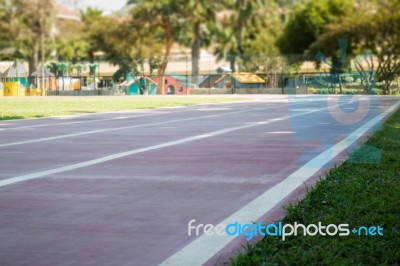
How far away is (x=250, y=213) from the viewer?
5910 millimetres

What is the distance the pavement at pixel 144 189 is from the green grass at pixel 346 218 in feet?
0.70

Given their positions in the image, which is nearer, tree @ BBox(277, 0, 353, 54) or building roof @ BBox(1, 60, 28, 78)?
building roof @ BBox(1, 60, 28, 78)

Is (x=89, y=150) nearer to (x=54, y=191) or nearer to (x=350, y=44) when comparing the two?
(x=54, y=191)

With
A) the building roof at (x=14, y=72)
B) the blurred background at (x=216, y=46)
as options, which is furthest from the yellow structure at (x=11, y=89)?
the building roof at (x=14, y=72)

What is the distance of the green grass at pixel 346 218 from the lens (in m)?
4.48

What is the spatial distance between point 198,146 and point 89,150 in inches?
75.1

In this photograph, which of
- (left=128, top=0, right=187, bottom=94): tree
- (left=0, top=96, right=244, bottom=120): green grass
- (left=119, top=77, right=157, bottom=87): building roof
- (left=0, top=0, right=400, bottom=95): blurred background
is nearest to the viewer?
(left=0, top=96, right=244, bottom=120): green grass

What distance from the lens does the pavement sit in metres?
4.79

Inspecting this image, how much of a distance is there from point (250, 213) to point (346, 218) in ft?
2.66

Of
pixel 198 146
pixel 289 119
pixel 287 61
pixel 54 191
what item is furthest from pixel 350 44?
pixel 54 191

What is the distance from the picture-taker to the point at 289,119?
20672mm

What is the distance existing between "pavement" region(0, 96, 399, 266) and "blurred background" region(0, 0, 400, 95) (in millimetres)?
38789

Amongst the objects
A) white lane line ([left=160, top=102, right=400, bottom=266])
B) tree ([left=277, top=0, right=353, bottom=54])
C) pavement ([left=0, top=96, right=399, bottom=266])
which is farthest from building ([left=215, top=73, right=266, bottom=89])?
white lane line ([left=160, top=102, right=400, bottom=266])

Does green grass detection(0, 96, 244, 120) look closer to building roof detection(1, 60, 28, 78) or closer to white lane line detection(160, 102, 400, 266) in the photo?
white lane line detection(160, 102, 400, 266)
